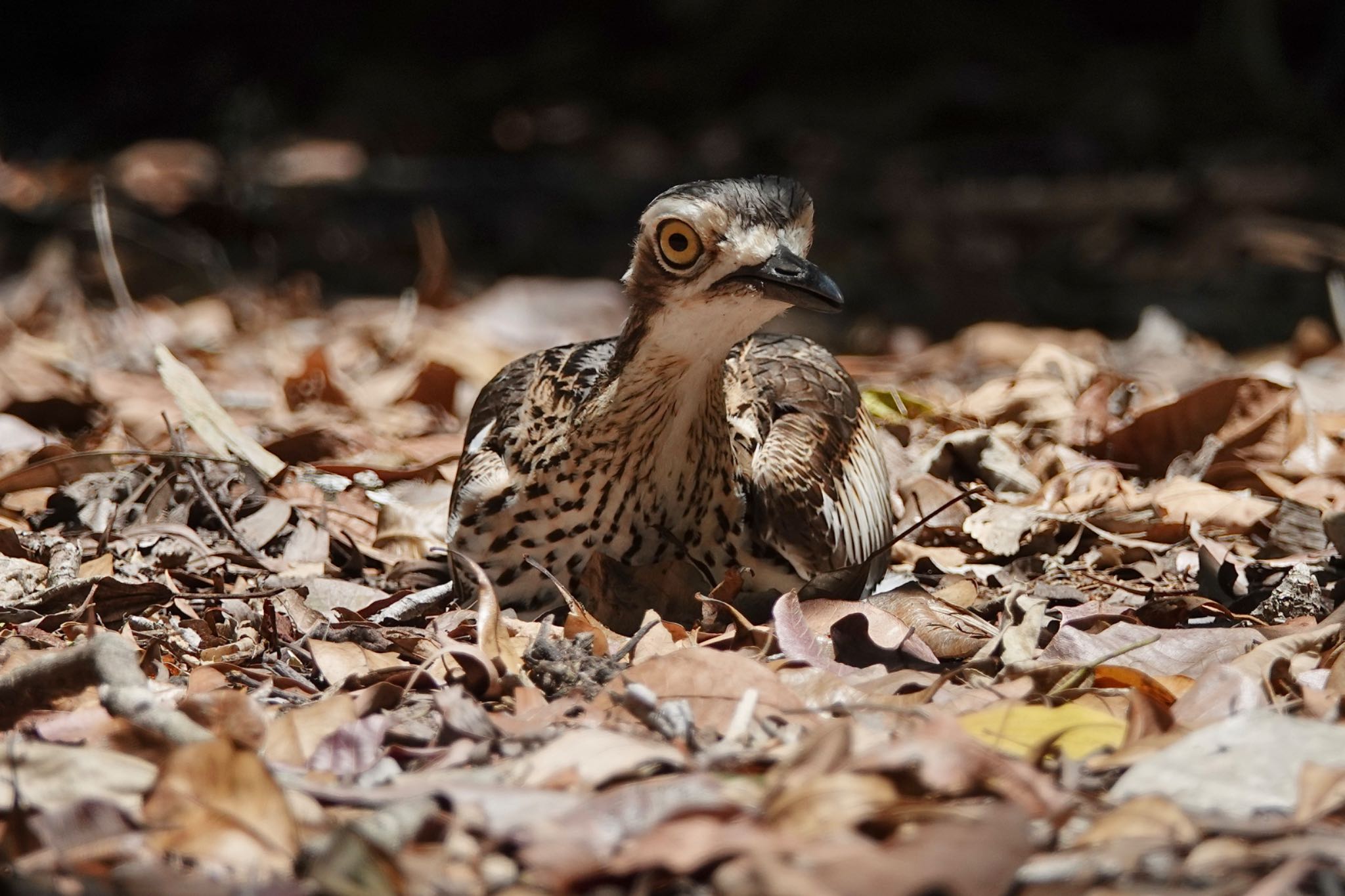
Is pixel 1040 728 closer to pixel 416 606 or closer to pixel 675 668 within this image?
pixel 675 668

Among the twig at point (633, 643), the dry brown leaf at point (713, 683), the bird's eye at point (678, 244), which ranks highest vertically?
the bird's eye at point (678, 244)

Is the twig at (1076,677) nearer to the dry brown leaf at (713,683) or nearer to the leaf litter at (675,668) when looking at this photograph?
the leaf litter at (675,668)

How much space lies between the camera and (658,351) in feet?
10.9

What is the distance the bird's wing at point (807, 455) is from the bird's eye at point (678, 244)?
581mm

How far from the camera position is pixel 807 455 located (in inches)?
144

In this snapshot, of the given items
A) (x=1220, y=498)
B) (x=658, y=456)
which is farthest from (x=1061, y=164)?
(x=658, y=456)

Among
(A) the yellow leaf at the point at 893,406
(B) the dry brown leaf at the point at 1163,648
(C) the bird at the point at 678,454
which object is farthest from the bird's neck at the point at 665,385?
(A) the yellow leaf at the point at 893,406

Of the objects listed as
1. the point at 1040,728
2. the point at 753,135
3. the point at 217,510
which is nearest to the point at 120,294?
the point at 217,510

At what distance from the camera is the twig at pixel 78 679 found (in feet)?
8.07

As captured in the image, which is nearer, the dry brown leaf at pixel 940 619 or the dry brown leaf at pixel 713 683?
the dry brown leaf at pixel 713 683

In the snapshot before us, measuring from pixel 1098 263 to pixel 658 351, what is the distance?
17.0 ft

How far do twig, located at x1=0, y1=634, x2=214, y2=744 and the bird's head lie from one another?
1280 mm

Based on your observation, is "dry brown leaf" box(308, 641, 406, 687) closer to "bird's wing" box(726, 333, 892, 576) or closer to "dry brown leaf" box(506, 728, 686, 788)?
"dry brown leaf" box(506, 728, 686, 788)

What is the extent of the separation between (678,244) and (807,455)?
709 mm
